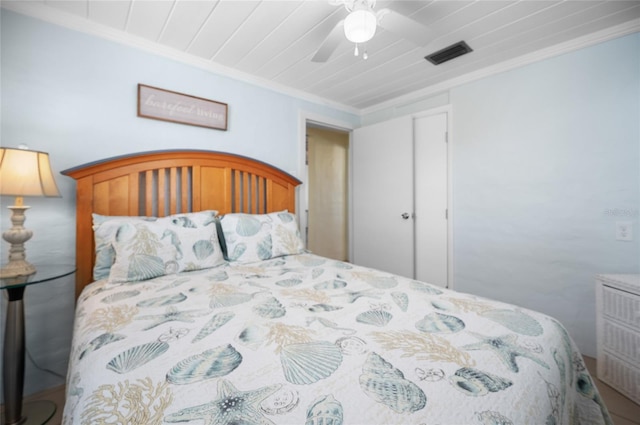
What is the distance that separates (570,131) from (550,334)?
1.87m

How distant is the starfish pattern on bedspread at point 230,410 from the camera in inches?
21.0

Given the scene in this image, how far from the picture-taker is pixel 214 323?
3.14 ft

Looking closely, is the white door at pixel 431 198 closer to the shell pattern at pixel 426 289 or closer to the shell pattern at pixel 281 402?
the shell pattern at pixel 426 289

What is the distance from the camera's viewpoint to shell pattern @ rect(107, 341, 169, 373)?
0.71 m

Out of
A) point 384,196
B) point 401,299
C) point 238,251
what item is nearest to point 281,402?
point 401,299

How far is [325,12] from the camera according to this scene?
64.9 inches

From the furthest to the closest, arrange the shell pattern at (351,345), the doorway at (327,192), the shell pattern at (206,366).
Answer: the doorway at (327,192), the shell pattern at (351,345), the shell pattern at (206,366)

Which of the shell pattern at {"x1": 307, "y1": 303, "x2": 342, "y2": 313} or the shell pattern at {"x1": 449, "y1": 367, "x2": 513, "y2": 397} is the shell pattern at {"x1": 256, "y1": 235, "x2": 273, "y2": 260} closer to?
the shell pattern at {"x1": 307, "y1": 303, "x2": 342, "y2": 313}

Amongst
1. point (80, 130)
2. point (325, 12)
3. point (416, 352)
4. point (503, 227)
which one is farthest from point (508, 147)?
point (80, 130)

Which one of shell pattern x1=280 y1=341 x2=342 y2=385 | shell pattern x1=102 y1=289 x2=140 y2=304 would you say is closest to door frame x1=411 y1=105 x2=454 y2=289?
shell pattern x1=280 y1=341 x2=342 y2=385

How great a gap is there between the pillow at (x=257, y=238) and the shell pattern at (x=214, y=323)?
86cm

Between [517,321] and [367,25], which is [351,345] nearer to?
[517,321]

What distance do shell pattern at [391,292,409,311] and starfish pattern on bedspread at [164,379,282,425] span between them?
2.21ft

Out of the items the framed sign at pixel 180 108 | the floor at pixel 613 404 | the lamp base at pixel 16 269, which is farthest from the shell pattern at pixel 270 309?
the framed sign at pixel 180 108
